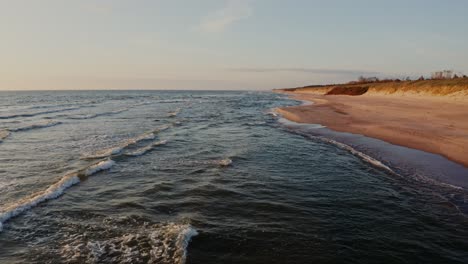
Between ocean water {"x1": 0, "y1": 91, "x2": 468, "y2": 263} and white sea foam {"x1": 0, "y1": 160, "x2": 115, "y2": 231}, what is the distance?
41 mm

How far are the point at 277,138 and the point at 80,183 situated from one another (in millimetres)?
11436

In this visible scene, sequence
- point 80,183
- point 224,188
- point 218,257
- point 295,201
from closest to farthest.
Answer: point 218,257 → point 295,201 → point 224,188 → point 80,183

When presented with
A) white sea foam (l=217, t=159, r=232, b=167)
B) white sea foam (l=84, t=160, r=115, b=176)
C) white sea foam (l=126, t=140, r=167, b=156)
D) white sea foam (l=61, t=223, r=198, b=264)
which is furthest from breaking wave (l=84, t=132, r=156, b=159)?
white sea foam (l=61, t=223, r=198, b=264)

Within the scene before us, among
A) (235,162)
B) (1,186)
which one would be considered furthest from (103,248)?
(235,162)

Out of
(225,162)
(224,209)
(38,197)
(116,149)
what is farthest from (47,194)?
(116,149)

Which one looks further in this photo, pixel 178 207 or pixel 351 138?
pixel 351 138

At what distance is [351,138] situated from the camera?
19.1 meters

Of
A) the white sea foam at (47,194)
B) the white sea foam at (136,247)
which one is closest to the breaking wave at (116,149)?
the white sea foam at (47,194)

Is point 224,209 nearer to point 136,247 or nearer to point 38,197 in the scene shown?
point 136,247

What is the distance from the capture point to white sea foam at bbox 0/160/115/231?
8176mm

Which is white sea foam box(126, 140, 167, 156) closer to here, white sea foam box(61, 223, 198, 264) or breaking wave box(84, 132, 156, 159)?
breaking wave box(84, 132, 156, 159)

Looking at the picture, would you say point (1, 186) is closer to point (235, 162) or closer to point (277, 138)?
point (235, 162)

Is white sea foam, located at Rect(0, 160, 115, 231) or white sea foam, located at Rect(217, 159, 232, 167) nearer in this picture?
white sea foam, located at Rect(0, 160, 115, 231)

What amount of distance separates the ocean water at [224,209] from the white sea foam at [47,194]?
0.04 meters
